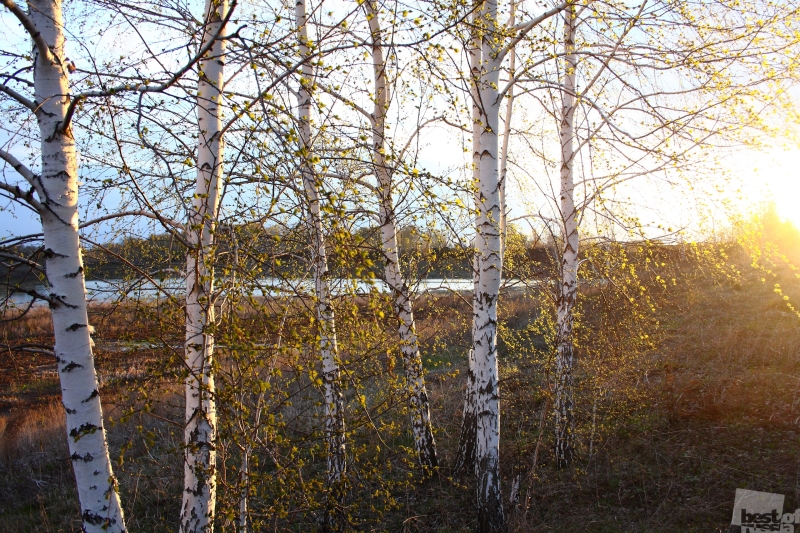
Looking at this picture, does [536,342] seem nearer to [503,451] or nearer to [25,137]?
[503,451]

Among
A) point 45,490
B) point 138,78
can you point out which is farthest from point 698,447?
point 45,490

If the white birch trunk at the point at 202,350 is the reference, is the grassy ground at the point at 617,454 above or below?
below

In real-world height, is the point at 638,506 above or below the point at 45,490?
above

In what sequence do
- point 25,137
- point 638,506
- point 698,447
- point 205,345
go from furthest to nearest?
point 698,447 < point 638,506 < point 25,137 < point 205,345

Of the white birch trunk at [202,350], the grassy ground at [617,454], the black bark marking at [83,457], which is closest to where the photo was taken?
the black bark marking at [83,457]

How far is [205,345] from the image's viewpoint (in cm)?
304

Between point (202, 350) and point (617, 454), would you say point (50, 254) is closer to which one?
point (202, 350)

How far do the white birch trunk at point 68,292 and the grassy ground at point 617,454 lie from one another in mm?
341

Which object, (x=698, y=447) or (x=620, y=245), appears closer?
(x=620, y=245)

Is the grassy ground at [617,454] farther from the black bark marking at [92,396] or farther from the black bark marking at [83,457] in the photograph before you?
the black bark marking at [83,457]

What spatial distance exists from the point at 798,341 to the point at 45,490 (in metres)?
12.8

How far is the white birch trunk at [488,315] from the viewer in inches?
191

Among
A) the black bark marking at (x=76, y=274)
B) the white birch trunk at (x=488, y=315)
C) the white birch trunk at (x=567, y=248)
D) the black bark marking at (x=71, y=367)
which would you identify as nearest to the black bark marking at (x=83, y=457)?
the black bark marking at (x=71, y=367)

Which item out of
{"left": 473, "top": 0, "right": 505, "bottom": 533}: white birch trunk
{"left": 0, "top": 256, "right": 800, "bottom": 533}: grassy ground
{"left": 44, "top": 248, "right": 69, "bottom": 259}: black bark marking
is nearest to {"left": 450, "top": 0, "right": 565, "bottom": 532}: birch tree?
{"left": 473, "top": 0, "right": 505, "bottom": 533}: white birch trunk
